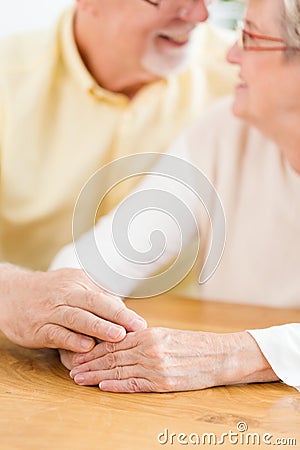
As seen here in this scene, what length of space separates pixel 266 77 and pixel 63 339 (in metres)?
0.74

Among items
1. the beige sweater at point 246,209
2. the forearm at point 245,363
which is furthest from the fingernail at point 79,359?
the beige sweater at point 246,209

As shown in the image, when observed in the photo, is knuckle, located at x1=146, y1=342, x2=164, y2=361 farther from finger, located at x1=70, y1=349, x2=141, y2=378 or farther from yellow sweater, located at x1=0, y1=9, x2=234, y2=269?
yellow sweater, located at x1=0, y1=9, x2=234, y2=269

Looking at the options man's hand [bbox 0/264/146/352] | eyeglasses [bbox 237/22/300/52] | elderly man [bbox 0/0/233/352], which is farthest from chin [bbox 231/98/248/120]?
man's hand [bbox 0/264/146/352]

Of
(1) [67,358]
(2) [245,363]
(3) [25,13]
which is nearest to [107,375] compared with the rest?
(1) [67,358]

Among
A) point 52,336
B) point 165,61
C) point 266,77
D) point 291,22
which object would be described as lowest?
point 52,336

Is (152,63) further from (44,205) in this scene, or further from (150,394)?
(150,394)

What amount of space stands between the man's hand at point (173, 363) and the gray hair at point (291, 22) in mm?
657

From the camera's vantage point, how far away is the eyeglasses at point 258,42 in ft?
6.57

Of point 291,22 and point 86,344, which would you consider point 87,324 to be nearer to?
point 86,344

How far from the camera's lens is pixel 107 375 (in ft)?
5.45

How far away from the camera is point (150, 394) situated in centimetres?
163

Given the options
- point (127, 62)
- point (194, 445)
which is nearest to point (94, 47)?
point (127, 62)

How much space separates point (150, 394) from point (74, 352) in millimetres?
191

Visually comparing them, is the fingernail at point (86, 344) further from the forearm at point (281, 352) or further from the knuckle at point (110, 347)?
the forearm at point (281, 352)
